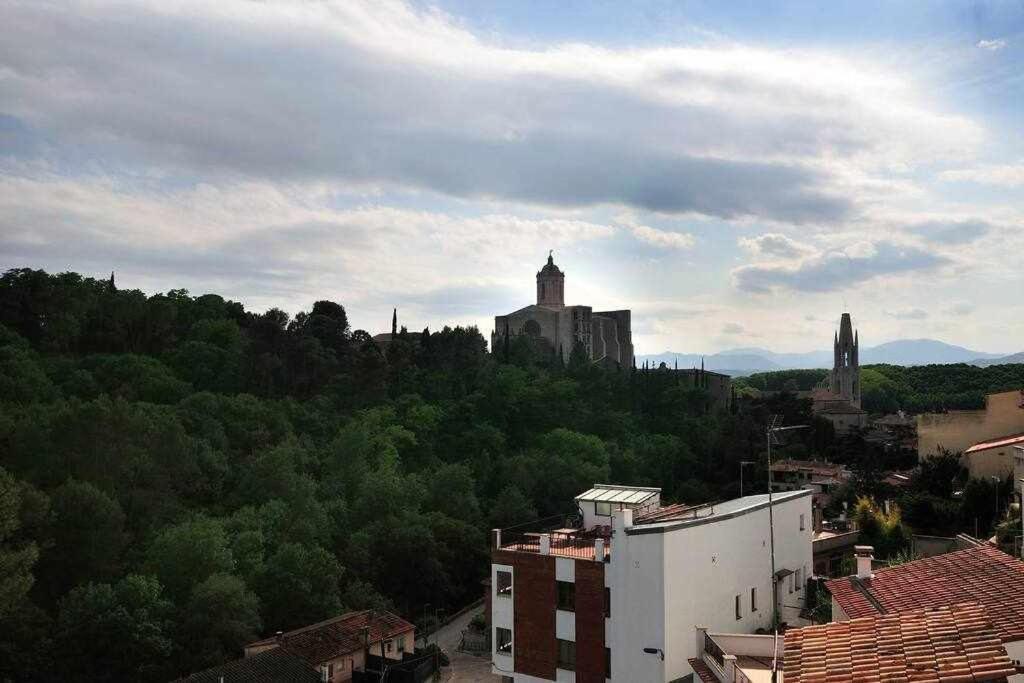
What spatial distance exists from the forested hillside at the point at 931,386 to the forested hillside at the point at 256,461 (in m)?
34.2

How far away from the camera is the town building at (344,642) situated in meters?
25.8

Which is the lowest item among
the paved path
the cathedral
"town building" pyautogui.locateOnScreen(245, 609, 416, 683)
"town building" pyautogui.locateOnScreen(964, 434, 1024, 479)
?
the paved path

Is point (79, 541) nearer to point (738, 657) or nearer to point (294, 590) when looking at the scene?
Answer: point (294, 590)

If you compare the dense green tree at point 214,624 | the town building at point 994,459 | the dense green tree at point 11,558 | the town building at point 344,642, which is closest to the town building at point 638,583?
the town building at point 994,459

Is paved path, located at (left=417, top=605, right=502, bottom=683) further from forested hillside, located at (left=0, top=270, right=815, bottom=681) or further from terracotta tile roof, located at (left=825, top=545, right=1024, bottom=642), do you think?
terracotta tile roof, located at (left=825, top=545, right=1024, bottom=642)

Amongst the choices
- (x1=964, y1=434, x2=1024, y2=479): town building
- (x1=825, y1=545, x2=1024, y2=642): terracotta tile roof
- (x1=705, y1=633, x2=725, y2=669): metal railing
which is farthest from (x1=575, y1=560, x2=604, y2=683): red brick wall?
(x1=964, y1=434, x2=1024, y2=479): town building

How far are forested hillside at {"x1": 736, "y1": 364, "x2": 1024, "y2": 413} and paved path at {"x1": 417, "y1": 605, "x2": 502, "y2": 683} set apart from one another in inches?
2609

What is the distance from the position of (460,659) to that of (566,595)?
13.8 meters

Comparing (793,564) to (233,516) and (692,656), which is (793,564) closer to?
(692,656)

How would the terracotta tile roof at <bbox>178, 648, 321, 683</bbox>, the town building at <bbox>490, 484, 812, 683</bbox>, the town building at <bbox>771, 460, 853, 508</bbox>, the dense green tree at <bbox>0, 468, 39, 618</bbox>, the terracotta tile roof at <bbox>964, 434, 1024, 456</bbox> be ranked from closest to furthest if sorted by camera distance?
the town building at <bbox>490, 484, 812, 683</bbox>
the terracotta tile roof at <bbox>178, 648, 321, 683</bbox>
the dense green tree at <bbox>0, 468, 39, 618</bbox>
the terracotta tile roof at <bbox>964, 434, 1024, 456</bbox>
the town building at <bbox>771, 460, 853, 508</bbox>

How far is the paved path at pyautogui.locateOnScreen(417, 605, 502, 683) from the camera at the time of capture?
28609 mm

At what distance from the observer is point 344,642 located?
27.2 metres

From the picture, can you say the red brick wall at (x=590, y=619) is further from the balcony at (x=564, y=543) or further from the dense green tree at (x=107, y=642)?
the dense green tree at (x=107, y=642)

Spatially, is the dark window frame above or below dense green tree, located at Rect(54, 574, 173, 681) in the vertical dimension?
above
